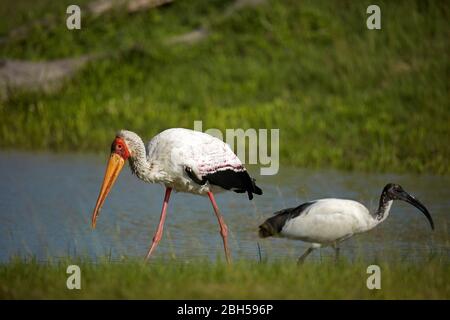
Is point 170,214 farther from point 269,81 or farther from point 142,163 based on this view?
point 269,81

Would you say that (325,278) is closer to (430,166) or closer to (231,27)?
(430,166)

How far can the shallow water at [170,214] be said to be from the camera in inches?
344

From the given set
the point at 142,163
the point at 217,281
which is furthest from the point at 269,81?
the point at 217,281

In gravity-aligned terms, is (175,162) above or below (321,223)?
above

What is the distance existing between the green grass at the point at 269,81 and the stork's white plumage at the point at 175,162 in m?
4.27

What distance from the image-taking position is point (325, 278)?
22.9 feet

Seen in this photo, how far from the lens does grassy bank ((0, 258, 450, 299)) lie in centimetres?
658

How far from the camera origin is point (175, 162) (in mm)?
8258

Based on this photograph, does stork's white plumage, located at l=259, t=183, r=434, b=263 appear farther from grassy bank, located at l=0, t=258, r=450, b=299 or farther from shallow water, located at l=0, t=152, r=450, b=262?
grassy bank, located at l=0, t=258, r=450, b=299

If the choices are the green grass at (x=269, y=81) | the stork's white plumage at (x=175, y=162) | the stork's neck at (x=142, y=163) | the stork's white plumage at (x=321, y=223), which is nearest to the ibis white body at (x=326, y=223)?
the stork's white plumage at (x=321, y=223)

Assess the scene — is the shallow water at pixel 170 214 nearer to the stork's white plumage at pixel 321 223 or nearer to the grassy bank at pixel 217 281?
the stork's white plumage at pixel 321 223

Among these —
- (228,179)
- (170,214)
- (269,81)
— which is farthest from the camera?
(269,81)

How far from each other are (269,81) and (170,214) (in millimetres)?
5169

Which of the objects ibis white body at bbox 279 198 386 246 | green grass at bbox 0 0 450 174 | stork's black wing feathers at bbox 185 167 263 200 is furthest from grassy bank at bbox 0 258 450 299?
green grass at bbox 0 0 450 174
